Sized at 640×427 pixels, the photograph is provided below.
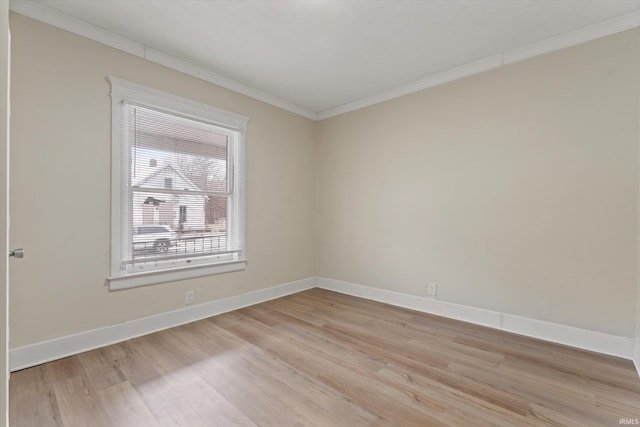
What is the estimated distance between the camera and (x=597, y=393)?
1.76 metres

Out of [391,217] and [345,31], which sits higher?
[345,31]

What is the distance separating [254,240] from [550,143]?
3188 mm

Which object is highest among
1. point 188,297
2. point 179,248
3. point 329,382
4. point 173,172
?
point 173,172

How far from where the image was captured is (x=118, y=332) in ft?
8.03

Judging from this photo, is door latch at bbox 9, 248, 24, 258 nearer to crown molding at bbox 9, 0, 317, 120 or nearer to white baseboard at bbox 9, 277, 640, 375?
white baseboard at bbox 9, 277, 640, 375

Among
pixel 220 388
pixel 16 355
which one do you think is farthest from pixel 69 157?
pixel 220 388

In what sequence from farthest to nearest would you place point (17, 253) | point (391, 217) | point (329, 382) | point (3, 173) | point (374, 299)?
point (374, 299)
point (391, 217)
point (329, 382)
point (17, 253)
point (3, 173)

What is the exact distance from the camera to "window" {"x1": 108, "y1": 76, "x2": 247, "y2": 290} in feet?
8.23

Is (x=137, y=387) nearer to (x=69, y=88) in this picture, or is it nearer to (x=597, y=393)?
(x=69, y=88)

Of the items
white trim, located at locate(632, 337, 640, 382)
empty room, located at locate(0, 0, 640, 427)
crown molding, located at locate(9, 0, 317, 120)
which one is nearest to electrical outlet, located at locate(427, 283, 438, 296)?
empty room, located at locate(0, 0, 640, 427)

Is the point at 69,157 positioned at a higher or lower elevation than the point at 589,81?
lower

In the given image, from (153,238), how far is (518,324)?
3529 millimetres

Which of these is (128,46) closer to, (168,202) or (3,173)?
(168,202)

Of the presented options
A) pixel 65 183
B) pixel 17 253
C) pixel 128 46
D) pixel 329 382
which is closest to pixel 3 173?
pixel 17 253
